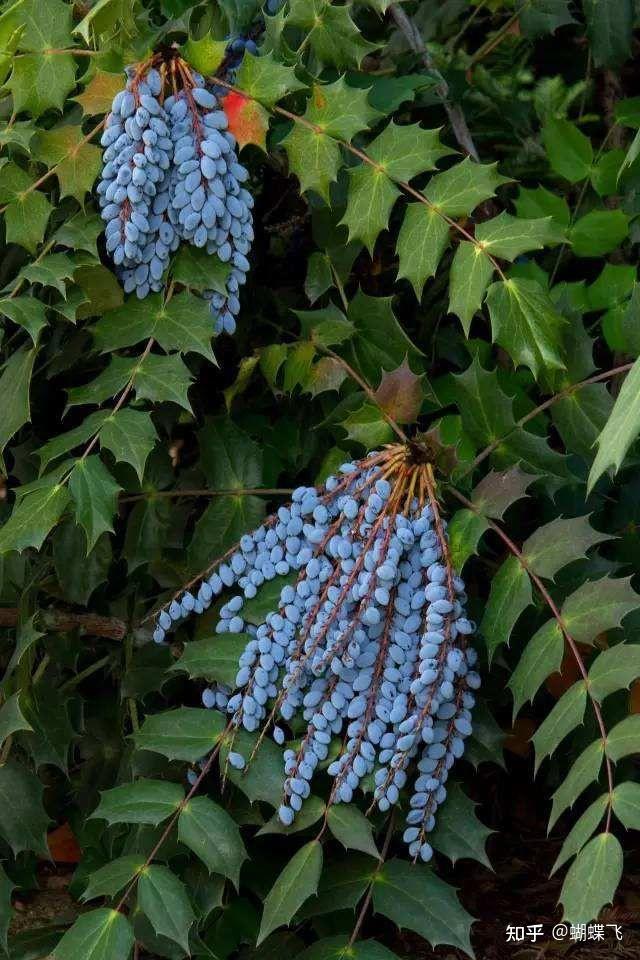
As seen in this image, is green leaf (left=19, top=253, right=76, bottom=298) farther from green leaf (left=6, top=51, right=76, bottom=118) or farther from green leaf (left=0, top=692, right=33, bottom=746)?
green leaf (left=0, top=692, right=33, bottom=746)

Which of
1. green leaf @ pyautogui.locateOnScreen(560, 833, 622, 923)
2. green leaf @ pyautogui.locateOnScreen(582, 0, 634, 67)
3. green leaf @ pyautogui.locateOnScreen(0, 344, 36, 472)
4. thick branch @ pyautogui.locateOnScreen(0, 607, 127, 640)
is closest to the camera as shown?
green leaf @ pyautogui.locateOnScreen(560, 833, 622, 923)

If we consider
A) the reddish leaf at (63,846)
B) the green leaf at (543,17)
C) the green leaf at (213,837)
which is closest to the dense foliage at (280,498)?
the green leaf at (213,837)

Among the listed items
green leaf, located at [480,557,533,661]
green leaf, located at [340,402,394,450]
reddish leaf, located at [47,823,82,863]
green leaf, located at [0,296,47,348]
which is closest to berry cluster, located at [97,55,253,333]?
green leaf, located at [0,296,47,348]

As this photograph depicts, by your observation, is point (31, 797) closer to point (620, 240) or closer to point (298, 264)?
point (298, 264)

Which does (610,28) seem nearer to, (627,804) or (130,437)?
(130,437)

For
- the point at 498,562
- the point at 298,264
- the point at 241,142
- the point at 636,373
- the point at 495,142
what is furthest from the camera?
the point at 495,142

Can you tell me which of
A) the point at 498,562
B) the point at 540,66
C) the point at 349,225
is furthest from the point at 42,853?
the point at 540,66
